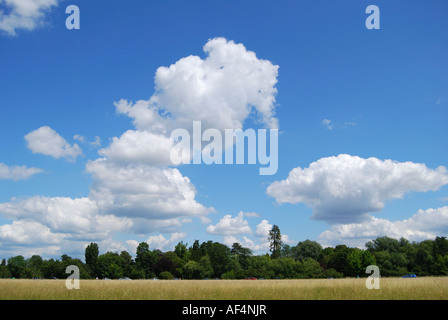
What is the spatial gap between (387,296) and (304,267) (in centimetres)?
8431

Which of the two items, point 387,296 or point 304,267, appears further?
point 304,267

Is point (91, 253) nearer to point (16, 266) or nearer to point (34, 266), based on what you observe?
point (34, 266)

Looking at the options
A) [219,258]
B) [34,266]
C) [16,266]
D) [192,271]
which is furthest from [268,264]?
[16,266]

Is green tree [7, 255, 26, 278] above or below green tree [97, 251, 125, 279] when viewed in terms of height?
below

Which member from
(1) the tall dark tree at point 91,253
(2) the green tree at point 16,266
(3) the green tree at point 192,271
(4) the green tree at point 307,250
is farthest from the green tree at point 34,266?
(4) the green tree at point 307,250

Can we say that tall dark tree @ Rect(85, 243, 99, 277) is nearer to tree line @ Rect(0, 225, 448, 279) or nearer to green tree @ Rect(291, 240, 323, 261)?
tree line @ Rect(0, 225, 448, 279)

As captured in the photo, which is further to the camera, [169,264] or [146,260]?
[146,260]

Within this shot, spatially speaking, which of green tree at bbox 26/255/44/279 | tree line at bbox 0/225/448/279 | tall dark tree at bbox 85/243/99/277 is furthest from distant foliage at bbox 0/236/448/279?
tall dark tree at bbox 85/243/99/277

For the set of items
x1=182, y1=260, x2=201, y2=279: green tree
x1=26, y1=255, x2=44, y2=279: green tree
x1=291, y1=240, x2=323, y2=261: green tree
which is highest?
x1=291, y1=240, x2=323, y2=261: green tree

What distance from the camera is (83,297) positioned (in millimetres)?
29281
